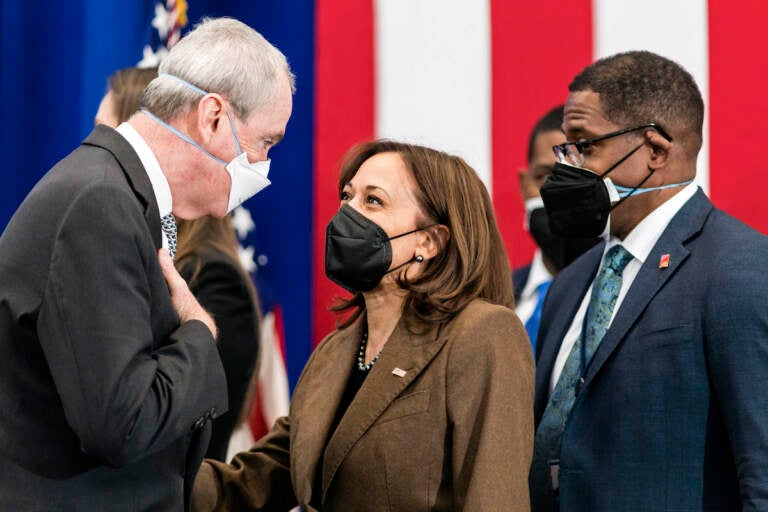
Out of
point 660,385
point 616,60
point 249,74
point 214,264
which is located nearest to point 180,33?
point 214,264

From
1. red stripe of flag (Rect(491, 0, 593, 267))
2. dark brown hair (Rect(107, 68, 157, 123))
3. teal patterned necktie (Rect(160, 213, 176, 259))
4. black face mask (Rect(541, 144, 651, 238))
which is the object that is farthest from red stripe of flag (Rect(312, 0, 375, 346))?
teal patterned necktie (Rect(160, 213, 176, 259))

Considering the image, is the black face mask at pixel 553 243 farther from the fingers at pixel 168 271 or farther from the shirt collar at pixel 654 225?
the fingers at pixel 168 271

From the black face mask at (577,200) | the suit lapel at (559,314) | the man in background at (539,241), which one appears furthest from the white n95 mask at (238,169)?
the man in background at (539,241)

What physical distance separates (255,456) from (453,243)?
2.11 ft

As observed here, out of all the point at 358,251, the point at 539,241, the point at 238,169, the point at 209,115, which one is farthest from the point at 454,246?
the point at 539,241

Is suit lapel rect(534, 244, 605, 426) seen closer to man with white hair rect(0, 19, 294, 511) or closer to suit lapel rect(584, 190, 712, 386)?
suit lapel rect(584, 190, 712, 386)

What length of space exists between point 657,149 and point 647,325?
0.46 meters

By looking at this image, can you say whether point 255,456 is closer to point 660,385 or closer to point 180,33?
point 660,385

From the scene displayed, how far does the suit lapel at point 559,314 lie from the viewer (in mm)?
2684

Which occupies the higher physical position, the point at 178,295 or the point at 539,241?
the point at 178,295

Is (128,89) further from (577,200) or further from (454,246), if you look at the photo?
(577,200)

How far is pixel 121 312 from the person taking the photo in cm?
168

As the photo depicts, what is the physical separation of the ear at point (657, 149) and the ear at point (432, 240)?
0.52m

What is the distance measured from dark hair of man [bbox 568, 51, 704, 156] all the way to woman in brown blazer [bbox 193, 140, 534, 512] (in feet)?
1.43
